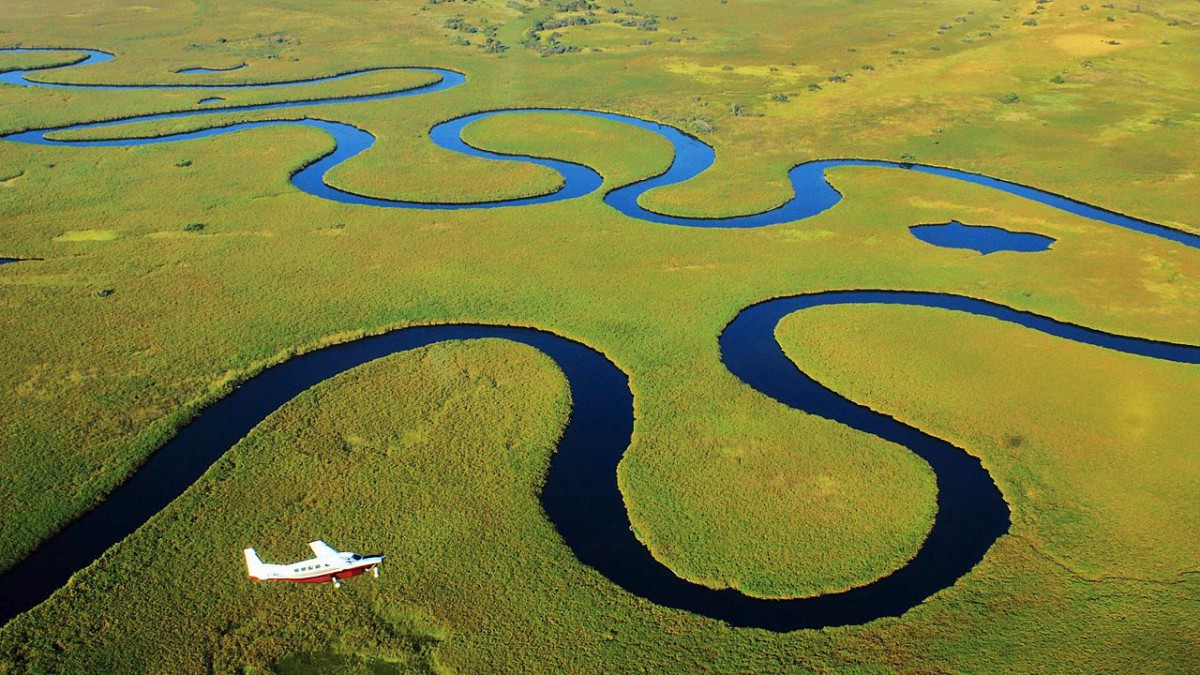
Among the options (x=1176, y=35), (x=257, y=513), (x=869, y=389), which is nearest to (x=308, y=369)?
(x=257, y=513)

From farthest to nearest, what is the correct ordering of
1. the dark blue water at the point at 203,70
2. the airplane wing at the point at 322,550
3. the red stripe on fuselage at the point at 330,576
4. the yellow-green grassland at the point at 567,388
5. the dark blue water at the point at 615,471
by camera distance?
the dark blue water at the point at 203,70
the dark blue water at the point at 615,471
the airplane wing at the point at 322,550
the red stripe on fuselage at the point at 330,576
the yellow-green grassland at the point at 567,388

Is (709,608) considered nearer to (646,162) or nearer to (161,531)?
(161,531)

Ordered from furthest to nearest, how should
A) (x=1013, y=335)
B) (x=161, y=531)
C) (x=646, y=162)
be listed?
1. (x=646, y=162)
2. (x=1013, y=335)
3. (x=161, y=531)

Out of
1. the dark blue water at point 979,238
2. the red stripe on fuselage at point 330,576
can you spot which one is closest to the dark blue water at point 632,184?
the dark blue water at point 979,238

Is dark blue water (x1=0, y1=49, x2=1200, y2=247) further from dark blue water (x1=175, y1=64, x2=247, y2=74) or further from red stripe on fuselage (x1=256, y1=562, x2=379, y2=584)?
red stripe on fuselage (x1=256, y1=562, x2=379, y2=584)

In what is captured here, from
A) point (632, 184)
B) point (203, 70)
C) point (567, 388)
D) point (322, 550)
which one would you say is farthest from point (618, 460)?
point (203, 70)

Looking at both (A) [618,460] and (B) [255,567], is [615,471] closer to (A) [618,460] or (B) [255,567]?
(A) [618,460]

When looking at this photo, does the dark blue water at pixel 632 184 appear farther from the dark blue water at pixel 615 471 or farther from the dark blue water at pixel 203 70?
the dark blue water at pixel 203 70
